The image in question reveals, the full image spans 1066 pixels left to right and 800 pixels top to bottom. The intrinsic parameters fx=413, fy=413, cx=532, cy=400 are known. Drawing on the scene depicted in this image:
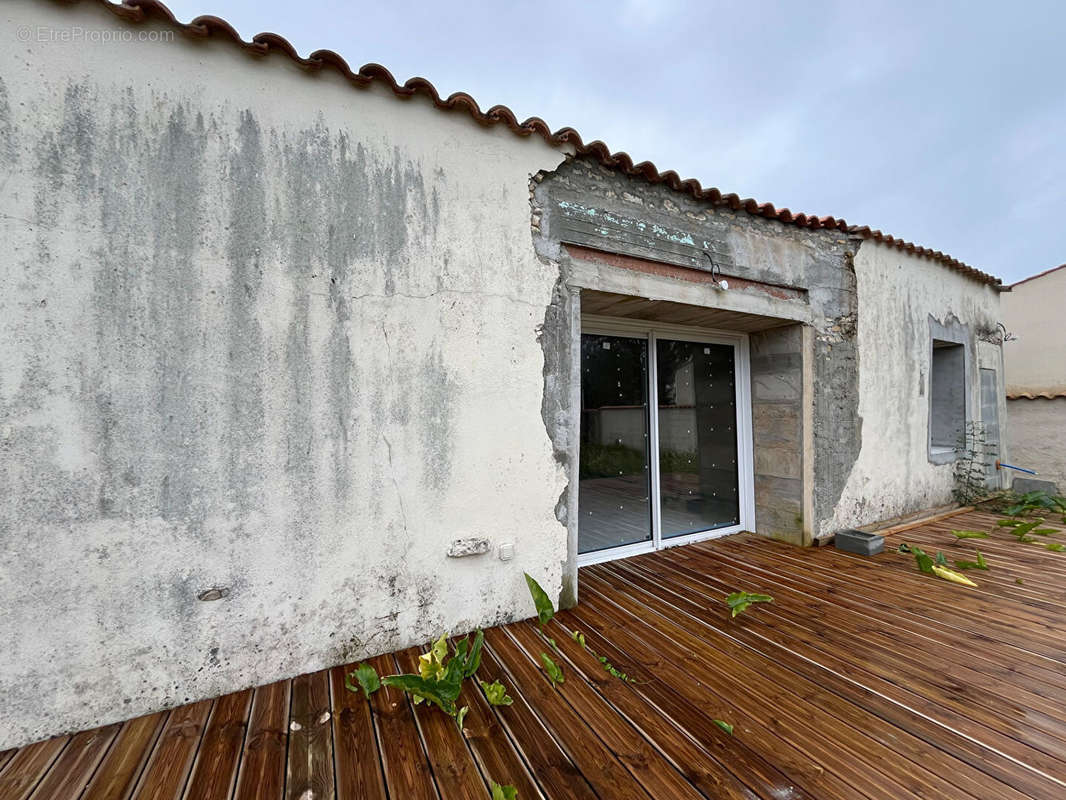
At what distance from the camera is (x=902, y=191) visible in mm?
19328

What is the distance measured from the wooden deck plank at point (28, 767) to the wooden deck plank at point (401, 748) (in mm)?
1015

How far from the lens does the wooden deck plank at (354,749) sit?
4.18 ft

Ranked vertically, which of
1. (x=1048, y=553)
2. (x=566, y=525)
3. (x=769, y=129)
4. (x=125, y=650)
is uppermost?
(x=769, y=129)

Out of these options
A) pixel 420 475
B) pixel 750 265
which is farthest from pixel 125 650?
pixel 750 265

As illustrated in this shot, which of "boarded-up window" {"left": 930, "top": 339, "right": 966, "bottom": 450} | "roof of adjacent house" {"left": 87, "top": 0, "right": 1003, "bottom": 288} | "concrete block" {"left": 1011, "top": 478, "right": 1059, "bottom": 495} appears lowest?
"concrete block" {"left": 1011, "top": 478, "right": 1059, "bottom": 495}

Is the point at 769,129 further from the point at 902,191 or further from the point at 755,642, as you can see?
the point at 755,642

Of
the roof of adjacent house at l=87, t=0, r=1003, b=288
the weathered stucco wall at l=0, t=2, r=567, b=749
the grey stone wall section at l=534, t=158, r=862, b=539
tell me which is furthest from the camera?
the grey stone wall section at l=534, t=158, r=862, b=539

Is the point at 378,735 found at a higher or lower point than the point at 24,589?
lower

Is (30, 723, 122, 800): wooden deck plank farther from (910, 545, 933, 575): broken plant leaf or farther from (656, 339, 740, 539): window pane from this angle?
(910, 545, 933, 575): broken plant leaf

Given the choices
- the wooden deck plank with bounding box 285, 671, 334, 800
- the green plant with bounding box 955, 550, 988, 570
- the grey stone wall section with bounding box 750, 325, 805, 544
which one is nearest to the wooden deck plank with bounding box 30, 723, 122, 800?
the wooden deck plank with bounding box 285, 671, 334, 800

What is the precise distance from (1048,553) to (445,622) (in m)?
4.78

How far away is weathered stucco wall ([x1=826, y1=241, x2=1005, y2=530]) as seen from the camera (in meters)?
3.94

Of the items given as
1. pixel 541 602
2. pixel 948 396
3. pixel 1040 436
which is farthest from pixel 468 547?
pixel 1040 436

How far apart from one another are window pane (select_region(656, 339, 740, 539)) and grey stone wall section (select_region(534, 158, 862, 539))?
0.32 m
